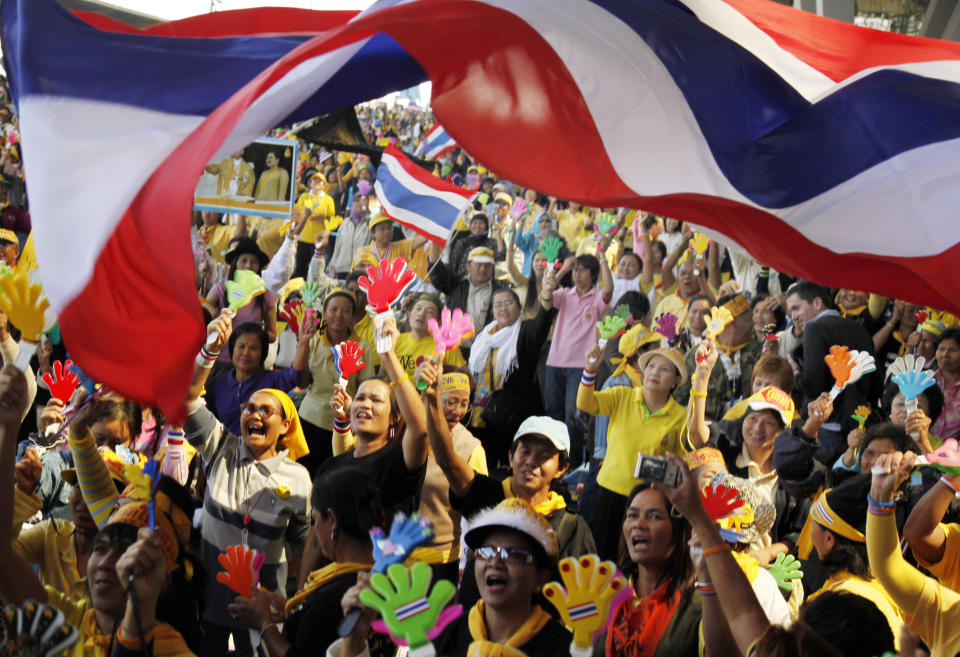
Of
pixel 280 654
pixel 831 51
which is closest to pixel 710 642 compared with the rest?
pixel 280 654

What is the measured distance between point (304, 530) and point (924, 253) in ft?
9.97

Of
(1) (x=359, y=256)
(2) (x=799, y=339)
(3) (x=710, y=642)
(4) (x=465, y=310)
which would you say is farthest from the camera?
(1) (x=359, y=256)

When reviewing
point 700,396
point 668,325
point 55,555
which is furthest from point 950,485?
point 668,325

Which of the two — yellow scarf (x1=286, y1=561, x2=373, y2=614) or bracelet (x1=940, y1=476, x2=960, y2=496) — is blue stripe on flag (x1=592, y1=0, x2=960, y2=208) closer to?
bracelet (x1=940, y1=476, x2=960, y2=496)

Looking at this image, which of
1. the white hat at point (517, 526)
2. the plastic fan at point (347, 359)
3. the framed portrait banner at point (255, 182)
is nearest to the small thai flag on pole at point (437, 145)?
the framed portrait banner at point (255, 182)

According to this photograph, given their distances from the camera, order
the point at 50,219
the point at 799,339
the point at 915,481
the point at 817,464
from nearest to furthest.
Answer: the point at 50,219 → the point at 915,481 → the point at 817,464 → the point at 799,339

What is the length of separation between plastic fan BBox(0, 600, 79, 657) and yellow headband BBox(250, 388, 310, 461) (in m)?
2.21

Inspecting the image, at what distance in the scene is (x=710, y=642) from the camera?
3.08 meters

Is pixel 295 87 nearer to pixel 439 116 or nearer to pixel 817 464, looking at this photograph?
pixel 439 116

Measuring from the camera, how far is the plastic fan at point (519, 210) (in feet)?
39.5

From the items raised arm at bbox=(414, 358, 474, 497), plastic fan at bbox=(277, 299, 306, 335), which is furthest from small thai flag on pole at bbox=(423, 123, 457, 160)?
raised arm at bbox=(414, 358, 474, 497)

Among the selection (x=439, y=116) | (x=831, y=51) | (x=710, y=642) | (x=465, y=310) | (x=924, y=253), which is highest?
(x=831, y=51)

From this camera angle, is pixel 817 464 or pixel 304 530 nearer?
pixel 304 530

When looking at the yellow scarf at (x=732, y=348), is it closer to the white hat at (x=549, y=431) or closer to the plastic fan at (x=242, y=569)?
the white hat at (x=549, y=431)
